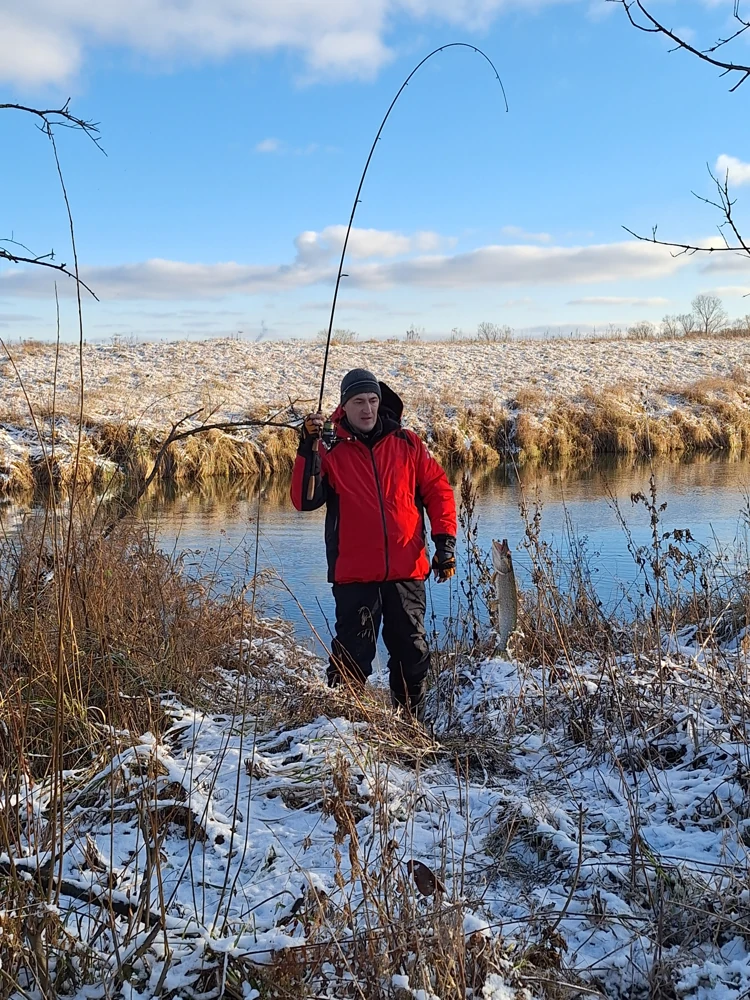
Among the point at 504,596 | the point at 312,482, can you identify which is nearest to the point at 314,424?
the point at 312,482

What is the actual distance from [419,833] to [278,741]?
3.13ft

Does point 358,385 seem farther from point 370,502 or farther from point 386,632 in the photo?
point 386,632

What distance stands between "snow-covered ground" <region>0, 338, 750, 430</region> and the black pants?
13.4 meters

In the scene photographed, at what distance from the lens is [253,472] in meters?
17.1

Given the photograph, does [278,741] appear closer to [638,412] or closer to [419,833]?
[419,833]

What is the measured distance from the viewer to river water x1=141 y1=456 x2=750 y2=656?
8076mm

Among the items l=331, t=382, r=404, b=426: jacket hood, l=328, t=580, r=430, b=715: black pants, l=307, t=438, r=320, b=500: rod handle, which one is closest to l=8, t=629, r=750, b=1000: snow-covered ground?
l=328, t=580, r=430, b=715: black pants

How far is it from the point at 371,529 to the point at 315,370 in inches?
856

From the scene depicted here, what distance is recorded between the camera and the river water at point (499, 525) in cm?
808

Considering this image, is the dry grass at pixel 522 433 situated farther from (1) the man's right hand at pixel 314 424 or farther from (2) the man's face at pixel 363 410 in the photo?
(1) the man's right hand at pixel 314 424

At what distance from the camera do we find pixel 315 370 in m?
25.8

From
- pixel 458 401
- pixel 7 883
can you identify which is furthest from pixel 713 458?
pixel 7 883

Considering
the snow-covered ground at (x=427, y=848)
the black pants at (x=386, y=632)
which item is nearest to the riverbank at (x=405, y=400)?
the black pants at (x=386, y=632)

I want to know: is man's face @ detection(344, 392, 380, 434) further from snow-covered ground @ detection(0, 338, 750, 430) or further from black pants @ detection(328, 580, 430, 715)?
snow-covered ground @ detection(0, 338, 750, 430)
